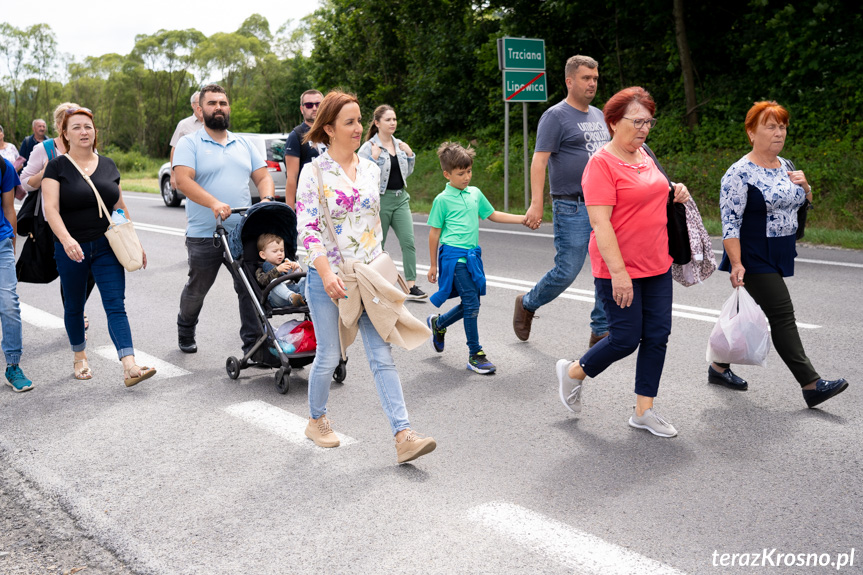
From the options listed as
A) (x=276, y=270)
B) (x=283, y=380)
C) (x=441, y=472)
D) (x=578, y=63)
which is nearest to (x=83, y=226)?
(x=276, y=270)

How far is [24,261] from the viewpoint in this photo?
20.1 ft

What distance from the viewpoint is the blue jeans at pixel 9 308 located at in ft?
19.3

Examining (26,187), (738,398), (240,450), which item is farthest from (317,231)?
(26,187)

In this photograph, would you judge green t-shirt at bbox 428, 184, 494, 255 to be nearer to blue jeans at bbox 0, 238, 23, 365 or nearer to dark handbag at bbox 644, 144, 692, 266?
dark handbag at bbox 644, 144, 692, 266

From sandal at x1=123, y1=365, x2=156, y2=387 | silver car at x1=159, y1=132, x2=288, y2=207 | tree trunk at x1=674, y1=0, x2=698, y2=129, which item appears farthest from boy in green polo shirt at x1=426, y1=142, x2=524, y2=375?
tree trunk at x1=674, y1=0, x2=698, y2=129

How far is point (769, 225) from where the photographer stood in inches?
196

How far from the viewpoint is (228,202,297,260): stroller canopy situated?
5844mm

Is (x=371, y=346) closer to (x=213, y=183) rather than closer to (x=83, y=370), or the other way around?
(x=213, y=183)

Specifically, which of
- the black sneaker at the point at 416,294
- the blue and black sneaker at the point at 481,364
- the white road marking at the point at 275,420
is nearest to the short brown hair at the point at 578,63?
the blue and black sneaker at the point at 481,364

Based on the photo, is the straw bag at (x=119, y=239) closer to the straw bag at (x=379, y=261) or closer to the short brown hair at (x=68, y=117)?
the short brown hair at (x=68, y=117)

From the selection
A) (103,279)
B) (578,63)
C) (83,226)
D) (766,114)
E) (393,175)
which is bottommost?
(103,279)

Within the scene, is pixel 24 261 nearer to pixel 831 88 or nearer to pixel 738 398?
pixel 738 398

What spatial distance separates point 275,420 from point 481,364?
5.30ft

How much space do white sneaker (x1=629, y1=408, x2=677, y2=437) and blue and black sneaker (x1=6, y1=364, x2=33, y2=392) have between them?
4112mm
